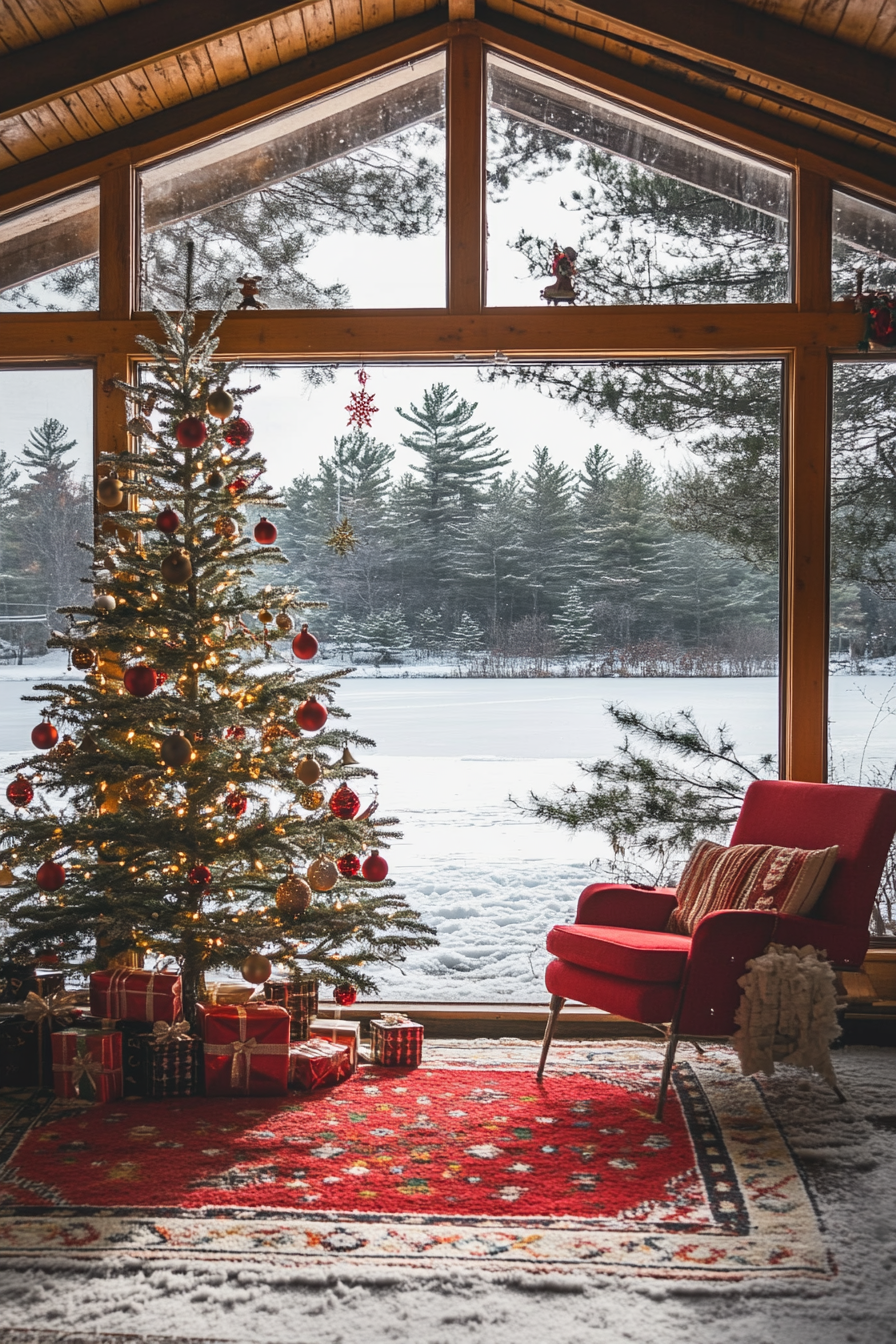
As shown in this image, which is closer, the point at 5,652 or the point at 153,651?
the point at 153,651

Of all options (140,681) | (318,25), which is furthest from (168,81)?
(140,681)

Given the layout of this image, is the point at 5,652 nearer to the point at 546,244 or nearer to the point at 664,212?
the point at 546,244

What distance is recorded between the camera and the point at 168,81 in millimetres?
4297

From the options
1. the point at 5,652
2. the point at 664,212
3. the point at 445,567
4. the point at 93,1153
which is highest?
the point at 664,212

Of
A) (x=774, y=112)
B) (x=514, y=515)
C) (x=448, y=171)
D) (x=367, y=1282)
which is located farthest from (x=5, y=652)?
(x=774, y=112)

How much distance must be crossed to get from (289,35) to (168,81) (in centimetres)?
49

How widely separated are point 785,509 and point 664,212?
4.06ft

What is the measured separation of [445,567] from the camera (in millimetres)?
4484

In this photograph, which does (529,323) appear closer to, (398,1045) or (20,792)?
(20,792)

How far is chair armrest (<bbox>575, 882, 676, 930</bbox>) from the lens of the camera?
385cm

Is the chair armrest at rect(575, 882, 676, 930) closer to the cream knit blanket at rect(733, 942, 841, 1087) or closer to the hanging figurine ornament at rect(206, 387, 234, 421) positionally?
the cream knit blanket at rect(733, 942, 841, 1087)

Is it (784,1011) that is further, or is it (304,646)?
(304,646)

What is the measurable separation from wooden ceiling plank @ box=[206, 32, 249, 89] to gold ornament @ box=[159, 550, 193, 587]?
200 cm

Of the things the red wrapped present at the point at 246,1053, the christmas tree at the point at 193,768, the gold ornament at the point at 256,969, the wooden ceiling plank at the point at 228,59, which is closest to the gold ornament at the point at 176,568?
the christmas tree at the point at 193,768
